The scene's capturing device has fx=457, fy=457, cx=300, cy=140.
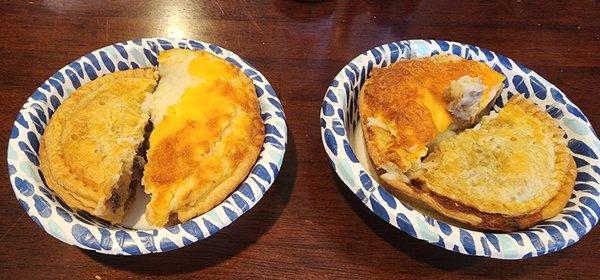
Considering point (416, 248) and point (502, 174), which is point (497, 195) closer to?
point (502, 174)

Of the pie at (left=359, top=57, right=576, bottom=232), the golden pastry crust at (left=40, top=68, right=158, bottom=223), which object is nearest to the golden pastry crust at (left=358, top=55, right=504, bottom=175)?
the pie at (left=359, top=57, right=576, bottom=232)

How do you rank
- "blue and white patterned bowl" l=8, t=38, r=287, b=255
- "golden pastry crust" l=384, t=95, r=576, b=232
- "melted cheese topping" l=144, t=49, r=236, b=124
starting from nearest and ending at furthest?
"blue and white patterned bowl" l=8, t=38, r=287, b=255, "golden pastry crust" l=384, t=95, r=576, b=232, "melted cheese topping" l=144, t=49, r=236, b=124

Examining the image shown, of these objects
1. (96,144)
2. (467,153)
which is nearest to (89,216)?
(96,144)

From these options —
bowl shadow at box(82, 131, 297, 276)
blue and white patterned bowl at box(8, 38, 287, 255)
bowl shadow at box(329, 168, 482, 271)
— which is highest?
blue and white patterned bowl at box(8, 38, 287, 255)

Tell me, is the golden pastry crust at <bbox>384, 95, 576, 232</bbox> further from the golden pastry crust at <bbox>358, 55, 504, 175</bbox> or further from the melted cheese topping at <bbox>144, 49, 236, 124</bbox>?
the melted cheese topping at <bbox>144, 49, 236, 124</bbox>

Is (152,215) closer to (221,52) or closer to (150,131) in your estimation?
(150,131)

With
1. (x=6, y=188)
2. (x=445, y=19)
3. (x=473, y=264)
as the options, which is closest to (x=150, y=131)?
(x=6, y=188)

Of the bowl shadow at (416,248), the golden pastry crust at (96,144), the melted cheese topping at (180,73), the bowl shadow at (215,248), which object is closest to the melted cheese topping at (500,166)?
the bowl shadow at (416,248)
